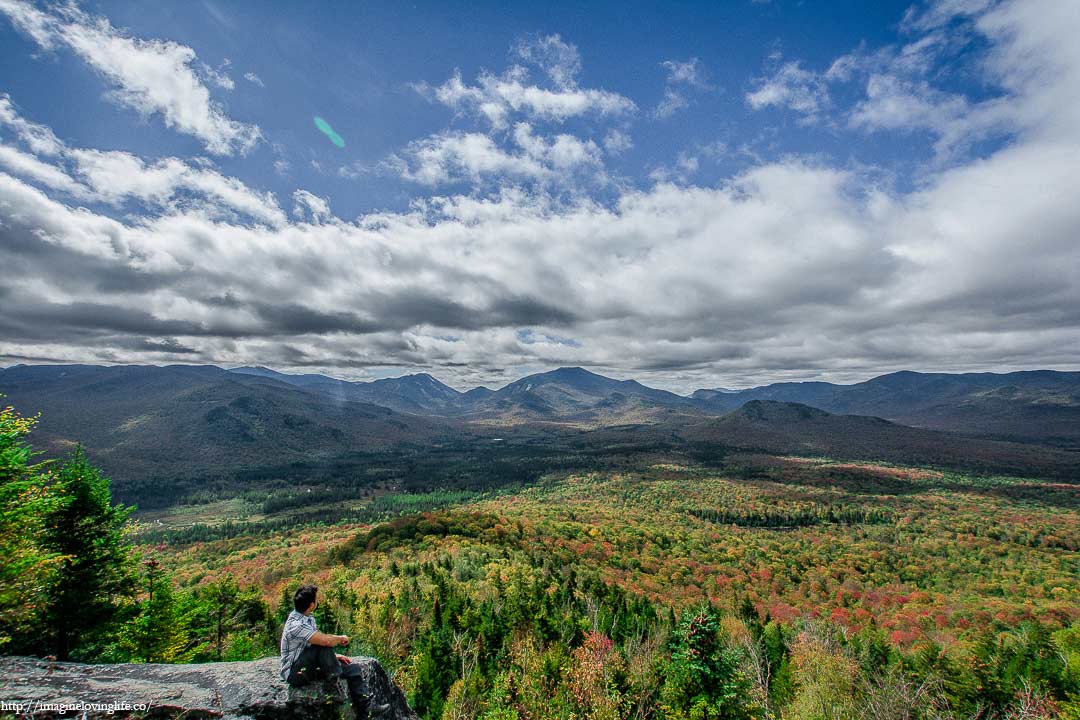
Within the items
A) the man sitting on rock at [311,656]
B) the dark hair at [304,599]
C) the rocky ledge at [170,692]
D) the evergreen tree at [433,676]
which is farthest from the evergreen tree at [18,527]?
the evergreen tree at [433,676]

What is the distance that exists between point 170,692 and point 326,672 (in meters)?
3.49

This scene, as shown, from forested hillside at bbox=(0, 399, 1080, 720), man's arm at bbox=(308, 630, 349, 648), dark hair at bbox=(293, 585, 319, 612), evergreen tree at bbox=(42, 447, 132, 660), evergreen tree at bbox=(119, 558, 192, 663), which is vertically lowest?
forested hillside at bbox=(0, 399, 1080, 720)

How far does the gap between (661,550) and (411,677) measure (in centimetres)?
8910

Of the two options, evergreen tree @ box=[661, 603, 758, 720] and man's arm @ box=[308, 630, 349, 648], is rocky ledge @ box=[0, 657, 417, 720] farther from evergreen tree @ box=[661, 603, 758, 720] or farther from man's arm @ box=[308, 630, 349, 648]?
evergreen tree @ box=[661, 603, 758, 720]

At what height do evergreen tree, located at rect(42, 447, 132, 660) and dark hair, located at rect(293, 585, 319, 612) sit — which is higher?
dark hair, located at rect(293, 585, 319, 612)

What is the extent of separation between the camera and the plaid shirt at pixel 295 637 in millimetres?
10018

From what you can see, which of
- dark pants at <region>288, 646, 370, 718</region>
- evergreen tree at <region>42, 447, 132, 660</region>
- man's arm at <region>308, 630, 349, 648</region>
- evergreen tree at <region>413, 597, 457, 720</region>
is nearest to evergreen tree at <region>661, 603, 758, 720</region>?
evergreen tree at <region>413, 597, 457, 720</region>

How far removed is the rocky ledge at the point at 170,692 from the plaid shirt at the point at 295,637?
2.27 feet

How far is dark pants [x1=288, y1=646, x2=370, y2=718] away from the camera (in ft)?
33.8

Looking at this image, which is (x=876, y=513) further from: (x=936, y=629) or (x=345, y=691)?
(x=345, y=691)

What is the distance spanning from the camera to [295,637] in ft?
33.3

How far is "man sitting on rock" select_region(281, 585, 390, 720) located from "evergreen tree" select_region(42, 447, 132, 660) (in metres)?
22.1

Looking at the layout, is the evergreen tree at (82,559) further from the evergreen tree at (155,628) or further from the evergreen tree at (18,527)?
Answer: the evergreen tree at (155,628)

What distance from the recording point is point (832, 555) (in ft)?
383
